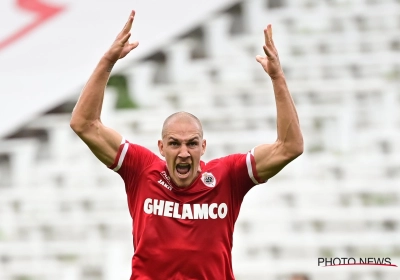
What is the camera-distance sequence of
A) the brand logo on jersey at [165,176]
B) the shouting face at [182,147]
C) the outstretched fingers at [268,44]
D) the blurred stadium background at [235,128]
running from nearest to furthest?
1. the outstretched fingers at [268,44]
2. the shouting face at [182,147]
3. the brand logo on jersey at [165,176]
4. the blurred stadium background at [235,128]

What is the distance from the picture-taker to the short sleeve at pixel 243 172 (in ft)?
11.5

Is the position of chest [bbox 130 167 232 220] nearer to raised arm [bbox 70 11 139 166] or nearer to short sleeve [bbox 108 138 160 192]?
short sleeve [bbox 108 138 160 192]

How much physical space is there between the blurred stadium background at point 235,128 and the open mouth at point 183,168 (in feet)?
14.3

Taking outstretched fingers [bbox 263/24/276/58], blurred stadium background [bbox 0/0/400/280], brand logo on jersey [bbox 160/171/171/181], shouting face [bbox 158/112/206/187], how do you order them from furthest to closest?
blurred stadium background [bbox 0/0/400/280] < brand logo on jersey [bbox 160/171/171/181] < shouting face [bbox 158/112/206/187] < outstretched fingers [bbox 263/24/276/58]

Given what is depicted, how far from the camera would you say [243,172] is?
3.54 meters

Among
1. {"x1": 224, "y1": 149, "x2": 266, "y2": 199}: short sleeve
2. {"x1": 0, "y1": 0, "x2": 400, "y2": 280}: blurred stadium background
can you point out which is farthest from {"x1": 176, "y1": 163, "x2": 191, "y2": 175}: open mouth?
{"x1": 0, "y1": 0, "x2": 400, "y2": 280}: blurred stadium background

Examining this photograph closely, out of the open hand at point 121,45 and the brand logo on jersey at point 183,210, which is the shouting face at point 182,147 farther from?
the open hand at point 121,45

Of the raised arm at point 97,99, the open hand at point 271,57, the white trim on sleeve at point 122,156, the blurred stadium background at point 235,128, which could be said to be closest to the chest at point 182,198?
the white trim on sleeve at point 122,156

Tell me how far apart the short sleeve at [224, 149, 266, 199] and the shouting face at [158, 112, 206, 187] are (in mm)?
176

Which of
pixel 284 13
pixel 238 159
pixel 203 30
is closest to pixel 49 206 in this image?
pixel 203 30

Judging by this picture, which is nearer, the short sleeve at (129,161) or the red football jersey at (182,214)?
the red football jersey at (182,214)

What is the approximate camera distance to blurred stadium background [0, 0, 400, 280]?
25.7ft

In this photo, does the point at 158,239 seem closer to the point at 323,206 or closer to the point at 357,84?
the point at 323,206

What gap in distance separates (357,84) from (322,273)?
1.99 m
